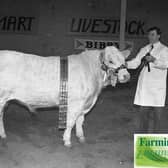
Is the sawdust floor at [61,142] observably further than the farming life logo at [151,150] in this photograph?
Yes

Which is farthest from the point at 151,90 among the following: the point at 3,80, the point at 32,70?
the point at 3,80

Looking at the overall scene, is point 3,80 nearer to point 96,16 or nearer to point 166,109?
point 166,109

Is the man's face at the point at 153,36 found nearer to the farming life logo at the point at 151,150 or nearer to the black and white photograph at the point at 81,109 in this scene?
the black and white photograph at the point at 81,109

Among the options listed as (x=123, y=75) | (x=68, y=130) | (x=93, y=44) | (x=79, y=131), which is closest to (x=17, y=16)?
(x=93, y=44)

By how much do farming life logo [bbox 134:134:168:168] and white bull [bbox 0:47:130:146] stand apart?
1.17 m

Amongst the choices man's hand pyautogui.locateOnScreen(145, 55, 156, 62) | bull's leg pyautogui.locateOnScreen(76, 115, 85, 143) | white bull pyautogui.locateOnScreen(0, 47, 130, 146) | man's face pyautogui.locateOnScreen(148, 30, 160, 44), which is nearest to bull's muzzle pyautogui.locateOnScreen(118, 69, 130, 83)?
white bull pyautogui.locateOnScreen(0, 47, 130, 146)

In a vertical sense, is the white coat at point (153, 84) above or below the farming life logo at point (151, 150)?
above

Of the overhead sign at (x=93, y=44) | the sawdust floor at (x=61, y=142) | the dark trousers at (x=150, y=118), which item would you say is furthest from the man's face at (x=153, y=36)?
the overhead sign at (x=93, y=44)

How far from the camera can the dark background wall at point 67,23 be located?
41.0ft

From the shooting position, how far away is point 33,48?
12.8 meters

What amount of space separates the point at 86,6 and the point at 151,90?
8221 millimetres

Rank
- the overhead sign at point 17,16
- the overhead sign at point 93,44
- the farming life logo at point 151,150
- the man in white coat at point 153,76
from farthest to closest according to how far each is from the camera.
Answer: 1. the overhead sign at point 17,16
2. the overhead sign at point 93,44
3. the man in white coat at point 153,76
4. the farming life logo at point 151,150

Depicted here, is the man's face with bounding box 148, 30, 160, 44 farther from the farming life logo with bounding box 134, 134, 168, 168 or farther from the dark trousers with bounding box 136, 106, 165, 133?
the farming life logo with bounding box 134, 134, 168, 168

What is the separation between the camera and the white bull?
4934 millimetres
